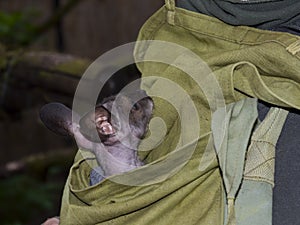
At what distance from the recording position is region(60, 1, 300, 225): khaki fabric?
1.35 meters

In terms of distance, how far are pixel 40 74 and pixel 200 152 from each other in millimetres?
1527

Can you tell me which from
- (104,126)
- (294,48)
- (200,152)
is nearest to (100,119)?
(104,126)

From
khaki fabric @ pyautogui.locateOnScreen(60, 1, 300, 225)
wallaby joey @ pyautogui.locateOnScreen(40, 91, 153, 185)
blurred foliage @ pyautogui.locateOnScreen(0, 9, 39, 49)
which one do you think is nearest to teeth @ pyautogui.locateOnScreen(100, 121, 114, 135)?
wallaby joey @ pyautogui.locateOnScreen(40, 91, 153, 185)

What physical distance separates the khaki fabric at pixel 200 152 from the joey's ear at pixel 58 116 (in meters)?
0.13

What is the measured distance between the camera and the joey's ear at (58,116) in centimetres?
156

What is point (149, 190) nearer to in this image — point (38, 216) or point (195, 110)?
point (195, 110)

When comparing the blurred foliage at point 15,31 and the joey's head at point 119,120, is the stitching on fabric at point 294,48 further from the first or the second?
the blurred foliage at point 15,31

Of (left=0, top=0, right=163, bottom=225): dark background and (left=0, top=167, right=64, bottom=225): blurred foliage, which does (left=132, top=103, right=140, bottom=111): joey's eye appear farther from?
(left=0, top=167, right=64, bottom=225): blurred foliage

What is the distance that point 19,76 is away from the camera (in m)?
2.91

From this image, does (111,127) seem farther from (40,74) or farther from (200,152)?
(40,74)

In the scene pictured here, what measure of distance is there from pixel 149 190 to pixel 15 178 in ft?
8.78

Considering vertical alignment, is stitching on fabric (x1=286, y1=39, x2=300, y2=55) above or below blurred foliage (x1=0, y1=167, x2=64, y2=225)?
below

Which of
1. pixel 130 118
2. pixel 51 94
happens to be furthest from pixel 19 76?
pixel 130 118

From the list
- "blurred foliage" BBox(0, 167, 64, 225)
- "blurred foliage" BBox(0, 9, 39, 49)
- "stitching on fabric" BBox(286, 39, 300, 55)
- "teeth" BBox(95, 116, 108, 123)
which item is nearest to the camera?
"stitching on fabric" BBox(286, 39, 300, 55)
